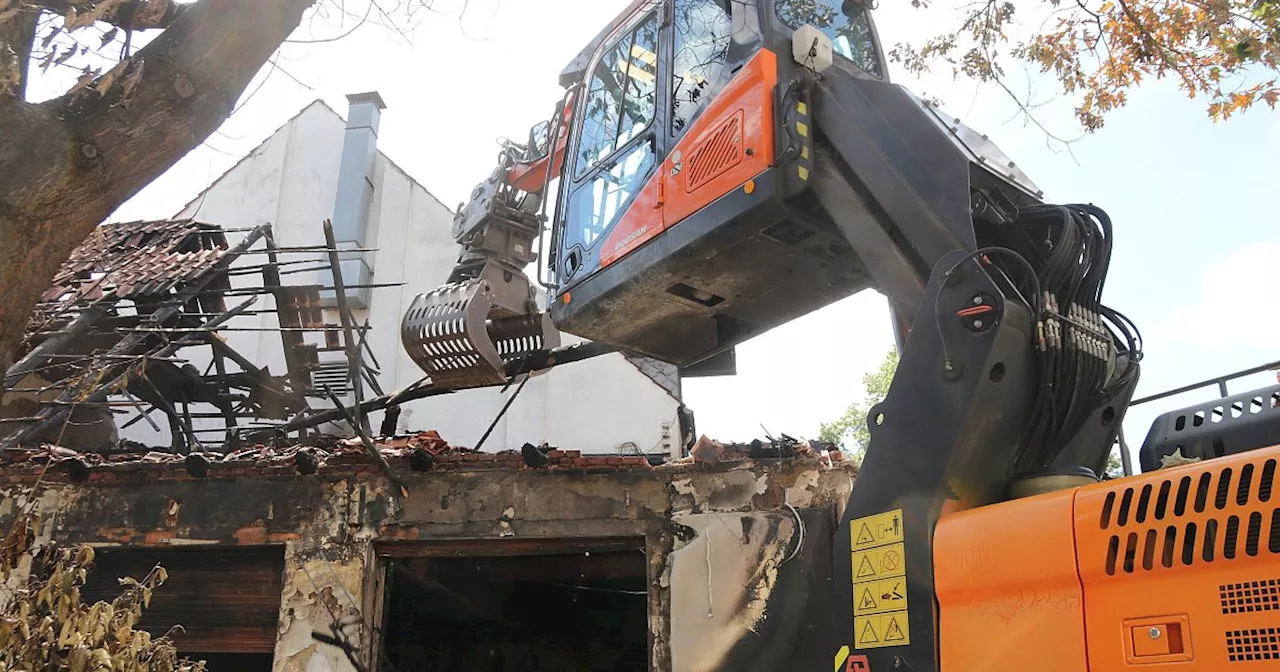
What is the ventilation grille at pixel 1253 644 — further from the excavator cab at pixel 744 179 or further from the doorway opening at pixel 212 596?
the doorway opening at pixel 212 596

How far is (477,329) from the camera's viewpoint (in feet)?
24.5

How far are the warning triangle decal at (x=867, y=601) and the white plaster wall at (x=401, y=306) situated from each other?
35.9 feet

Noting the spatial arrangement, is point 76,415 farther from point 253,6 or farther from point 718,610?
point 253,6

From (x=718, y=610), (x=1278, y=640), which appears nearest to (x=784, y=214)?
(x=1278, y=640)

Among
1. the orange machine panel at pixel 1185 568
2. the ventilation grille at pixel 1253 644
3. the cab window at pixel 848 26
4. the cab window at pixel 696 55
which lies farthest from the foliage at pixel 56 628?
the cab window at pixel 848 26

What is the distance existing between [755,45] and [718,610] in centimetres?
422

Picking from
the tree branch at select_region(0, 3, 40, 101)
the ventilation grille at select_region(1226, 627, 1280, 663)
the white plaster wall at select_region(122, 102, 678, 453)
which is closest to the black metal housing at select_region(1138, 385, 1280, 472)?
the ventilation grille at select_region(1226, 627, 1280, 663)

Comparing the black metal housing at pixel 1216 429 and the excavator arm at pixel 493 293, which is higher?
the excavator arm at pixel 493 293

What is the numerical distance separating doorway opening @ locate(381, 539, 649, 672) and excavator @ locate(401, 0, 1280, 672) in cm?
366

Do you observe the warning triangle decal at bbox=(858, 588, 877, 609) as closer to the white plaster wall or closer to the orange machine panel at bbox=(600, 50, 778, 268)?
the orange machine panel at bbox=(600, 50, 778, 268)

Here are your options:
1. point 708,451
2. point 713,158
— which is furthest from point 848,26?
point 708,451

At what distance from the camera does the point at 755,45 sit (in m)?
4.89

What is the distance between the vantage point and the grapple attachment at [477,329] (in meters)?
7.52

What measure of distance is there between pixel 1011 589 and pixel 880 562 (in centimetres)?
53
